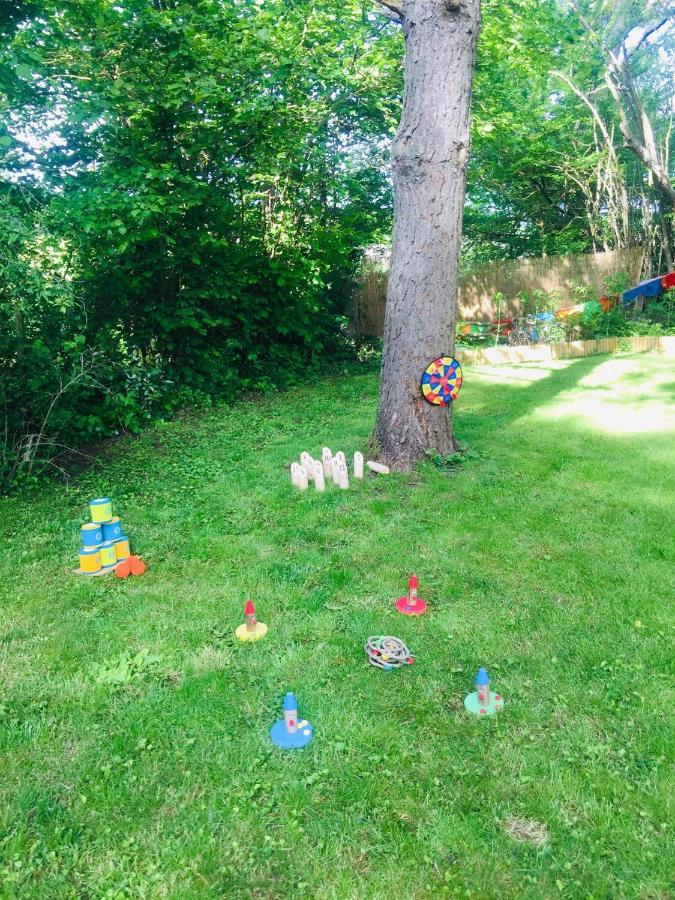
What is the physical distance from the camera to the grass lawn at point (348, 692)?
5.59ft

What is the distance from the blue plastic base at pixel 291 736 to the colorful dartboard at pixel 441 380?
3.13 m

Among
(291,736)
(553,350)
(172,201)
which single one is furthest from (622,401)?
(291,736)

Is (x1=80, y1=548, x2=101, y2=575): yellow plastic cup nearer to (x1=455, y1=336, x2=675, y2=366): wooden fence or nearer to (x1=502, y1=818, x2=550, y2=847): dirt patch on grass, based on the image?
(x1=502, y1=818, x2=550, y2=847): dirt patch on grass

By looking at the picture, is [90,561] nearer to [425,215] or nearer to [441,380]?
[441,380]

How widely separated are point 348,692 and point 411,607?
672mm

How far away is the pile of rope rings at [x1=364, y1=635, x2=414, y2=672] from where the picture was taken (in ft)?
8.27

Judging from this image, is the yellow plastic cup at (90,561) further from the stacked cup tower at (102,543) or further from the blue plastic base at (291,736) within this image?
the blue plastic base at (291,736)

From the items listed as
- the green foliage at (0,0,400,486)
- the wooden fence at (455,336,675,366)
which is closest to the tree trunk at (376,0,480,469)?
the green foliage at (0,0,400,486)

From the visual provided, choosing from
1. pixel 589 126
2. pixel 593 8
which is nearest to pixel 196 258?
pixel 593 8

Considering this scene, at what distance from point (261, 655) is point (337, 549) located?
44.5 inches

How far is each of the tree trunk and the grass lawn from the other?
1.90 ft

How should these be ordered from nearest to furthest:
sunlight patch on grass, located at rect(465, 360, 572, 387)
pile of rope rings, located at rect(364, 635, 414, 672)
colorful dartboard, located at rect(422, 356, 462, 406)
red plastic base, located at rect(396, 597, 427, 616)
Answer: pile of rope rings, located at rect(364, 635, 414, 672), red plastic base, located at rect(396, 597, 427, 616), colorful dartboard, located at rect(422, 356, 462, 406), sunlight patch on grass, located at rect(465, 360, 572, 387)

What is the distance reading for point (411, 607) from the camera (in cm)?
295

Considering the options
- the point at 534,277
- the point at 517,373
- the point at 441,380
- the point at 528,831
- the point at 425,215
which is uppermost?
the point at 425,215
